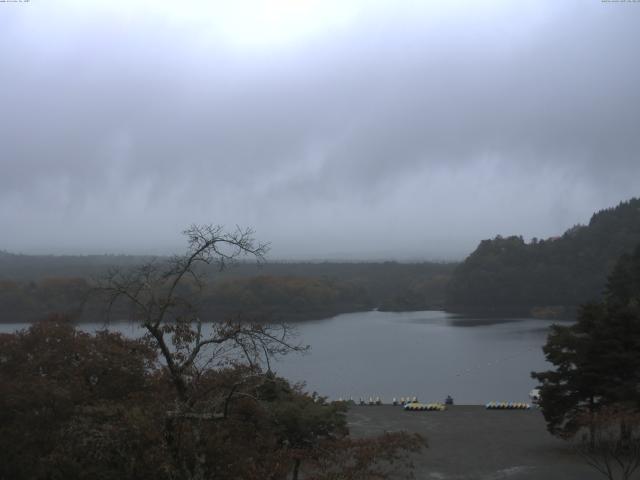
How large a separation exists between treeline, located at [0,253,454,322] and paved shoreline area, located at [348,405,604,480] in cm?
910

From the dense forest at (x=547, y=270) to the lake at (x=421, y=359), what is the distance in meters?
9.98

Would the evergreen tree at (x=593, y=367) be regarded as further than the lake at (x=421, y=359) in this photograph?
No

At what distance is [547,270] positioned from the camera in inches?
2457

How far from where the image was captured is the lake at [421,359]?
2478 centimetres

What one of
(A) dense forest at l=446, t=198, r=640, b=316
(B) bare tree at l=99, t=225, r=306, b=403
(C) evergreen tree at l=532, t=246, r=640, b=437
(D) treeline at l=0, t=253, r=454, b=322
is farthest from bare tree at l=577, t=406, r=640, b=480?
(A) dense forest at l=446, t=198, r=640, b=316

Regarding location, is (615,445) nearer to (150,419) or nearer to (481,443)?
(481,443)

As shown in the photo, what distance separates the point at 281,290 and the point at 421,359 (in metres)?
24.9

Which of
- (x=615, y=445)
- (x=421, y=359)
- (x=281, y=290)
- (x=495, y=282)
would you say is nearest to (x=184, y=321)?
(x=615, y=445)

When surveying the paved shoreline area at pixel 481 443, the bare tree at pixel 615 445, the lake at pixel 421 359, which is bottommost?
the lake at pixel 421 359

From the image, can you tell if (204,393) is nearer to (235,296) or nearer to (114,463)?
(114,463)

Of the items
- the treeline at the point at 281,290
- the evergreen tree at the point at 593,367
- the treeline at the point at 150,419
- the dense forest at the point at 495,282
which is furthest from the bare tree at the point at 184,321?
A: the dense forest at the point at 495,282

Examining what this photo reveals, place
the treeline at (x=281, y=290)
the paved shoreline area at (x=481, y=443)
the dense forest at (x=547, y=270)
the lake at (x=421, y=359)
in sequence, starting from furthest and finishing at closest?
the dense forest at (x=547, y=270)
the treeline at (x=281, y=290)
the lake at (x=421, y=359)
the paved shoreline area at (x=481, y=443)

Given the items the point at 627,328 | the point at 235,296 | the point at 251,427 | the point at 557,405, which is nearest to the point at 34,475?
the point at 251,427

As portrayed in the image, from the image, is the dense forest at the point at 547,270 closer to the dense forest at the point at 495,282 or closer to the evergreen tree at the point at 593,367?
the dense forest at the point at 495,282
